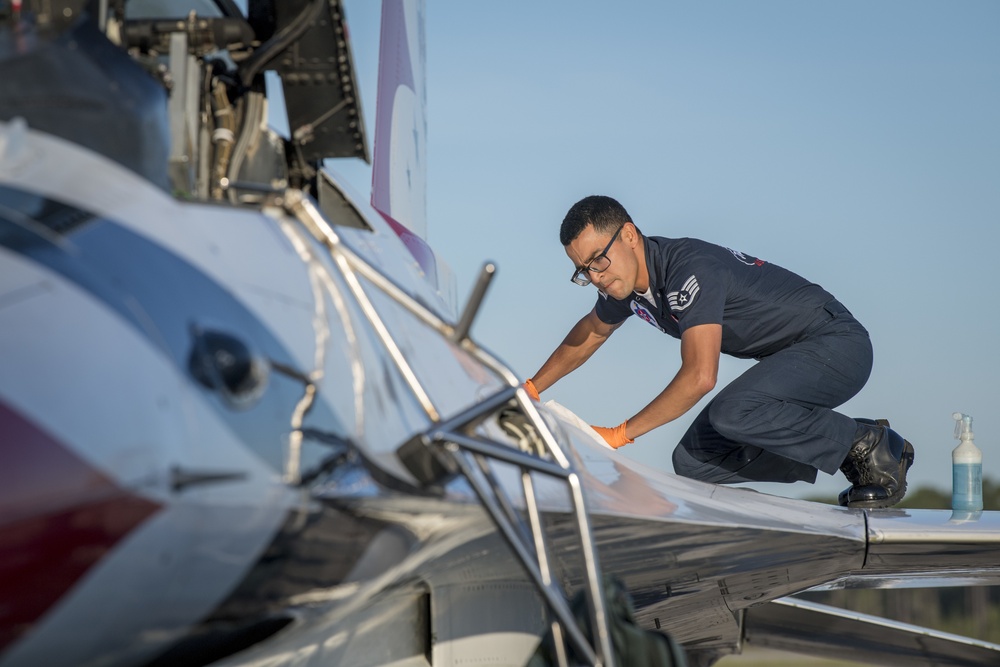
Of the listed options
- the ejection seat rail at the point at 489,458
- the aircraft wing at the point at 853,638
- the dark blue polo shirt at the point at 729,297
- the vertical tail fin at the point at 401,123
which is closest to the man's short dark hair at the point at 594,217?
the dark blue polo shirt at the point at 729,297

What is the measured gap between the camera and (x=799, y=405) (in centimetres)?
602

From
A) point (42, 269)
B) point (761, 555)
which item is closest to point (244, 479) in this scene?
point (42, 269)

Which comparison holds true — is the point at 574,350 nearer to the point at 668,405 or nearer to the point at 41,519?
the point at 668,405

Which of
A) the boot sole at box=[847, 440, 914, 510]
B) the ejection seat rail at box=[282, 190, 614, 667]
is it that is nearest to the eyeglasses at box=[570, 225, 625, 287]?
the boot sole at box=[847, 440, 914, 510]

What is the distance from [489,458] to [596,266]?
117 inches

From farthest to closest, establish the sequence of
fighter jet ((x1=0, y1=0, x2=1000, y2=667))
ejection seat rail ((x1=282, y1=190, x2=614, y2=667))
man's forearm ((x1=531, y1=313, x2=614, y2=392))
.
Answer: man's forearm ((x1=531, y1=313, x2=614, y2=392)) < ejection seat rail ((x1=282, y1=190, x2=614, y2=667)) < fighter jet ((x1=0, y1=0, x2=1000, y2=667))

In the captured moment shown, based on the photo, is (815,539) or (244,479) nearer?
(244,479)

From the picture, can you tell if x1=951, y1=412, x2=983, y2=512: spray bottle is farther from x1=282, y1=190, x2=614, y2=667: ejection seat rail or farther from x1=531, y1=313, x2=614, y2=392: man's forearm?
x1=282, y1=190, x2=614, y2=667: ejection seat rail

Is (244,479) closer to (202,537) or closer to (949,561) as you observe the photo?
(202,537)

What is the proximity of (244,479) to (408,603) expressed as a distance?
1.91m

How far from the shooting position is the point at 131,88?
343 centimetres

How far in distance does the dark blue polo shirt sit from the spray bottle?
92 cm

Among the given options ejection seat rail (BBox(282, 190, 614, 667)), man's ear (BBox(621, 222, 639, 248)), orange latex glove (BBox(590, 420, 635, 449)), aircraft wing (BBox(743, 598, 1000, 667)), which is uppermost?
man's ear (BBox(621, 222, 639, 248))

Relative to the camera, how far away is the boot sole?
616 cm
